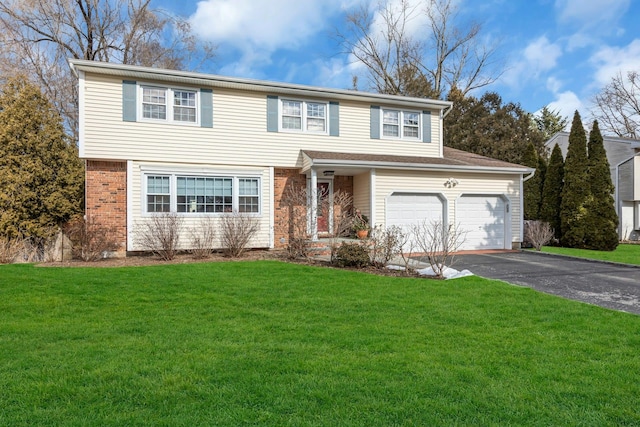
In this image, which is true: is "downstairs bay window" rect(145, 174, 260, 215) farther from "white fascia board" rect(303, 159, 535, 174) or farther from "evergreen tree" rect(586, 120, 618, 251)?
"evergreen tree" rect(586, 120, 618, 251)

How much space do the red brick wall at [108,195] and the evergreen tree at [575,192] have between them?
55.5 ft

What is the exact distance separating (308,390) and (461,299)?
4059 mm

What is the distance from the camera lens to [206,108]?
1266 cm

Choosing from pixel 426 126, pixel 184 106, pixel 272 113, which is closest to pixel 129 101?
pixel 184 106

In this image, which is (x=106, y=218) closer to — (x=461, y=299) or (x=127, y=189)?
(x=127, y=189)

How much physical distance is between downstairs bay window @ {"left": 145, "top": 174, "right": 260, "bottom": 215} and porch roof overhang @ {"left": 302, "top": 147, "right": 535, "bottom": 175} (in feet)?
6.92

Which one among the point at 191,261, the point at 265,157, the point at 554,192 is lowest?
the point at 191,261

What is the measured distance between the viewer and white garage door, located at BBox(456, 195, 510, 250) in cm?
1427

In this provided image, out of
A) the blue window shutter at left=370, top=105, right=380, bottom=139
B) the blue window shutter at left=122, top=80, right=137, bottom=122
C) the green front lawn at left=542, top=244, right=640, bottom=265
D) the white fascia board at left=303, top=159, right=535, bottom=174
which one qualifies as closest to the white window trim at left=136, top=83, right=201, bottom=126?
the blue window shutter at left=122, top=80, right=137, bottom=122

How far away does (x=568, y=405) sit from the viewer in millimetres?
2986

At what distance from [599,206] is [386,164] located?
31.7 ft

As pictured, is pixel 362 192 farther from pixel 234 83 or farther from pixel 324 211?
pixel 234 83

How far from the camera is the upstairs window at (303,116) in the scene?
13.7 meters

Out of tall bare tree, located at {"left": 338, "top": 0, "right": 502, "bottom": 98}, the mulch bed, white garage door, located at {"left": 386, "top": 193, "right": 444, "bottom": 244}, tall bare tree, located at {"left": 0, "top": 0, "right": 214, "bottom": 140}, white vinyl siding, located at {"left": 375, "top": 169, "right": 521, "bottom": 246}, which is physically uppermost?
tall bare tree, located at {"left": 338, "top": 0, "right": 502, "bottom": 98}
